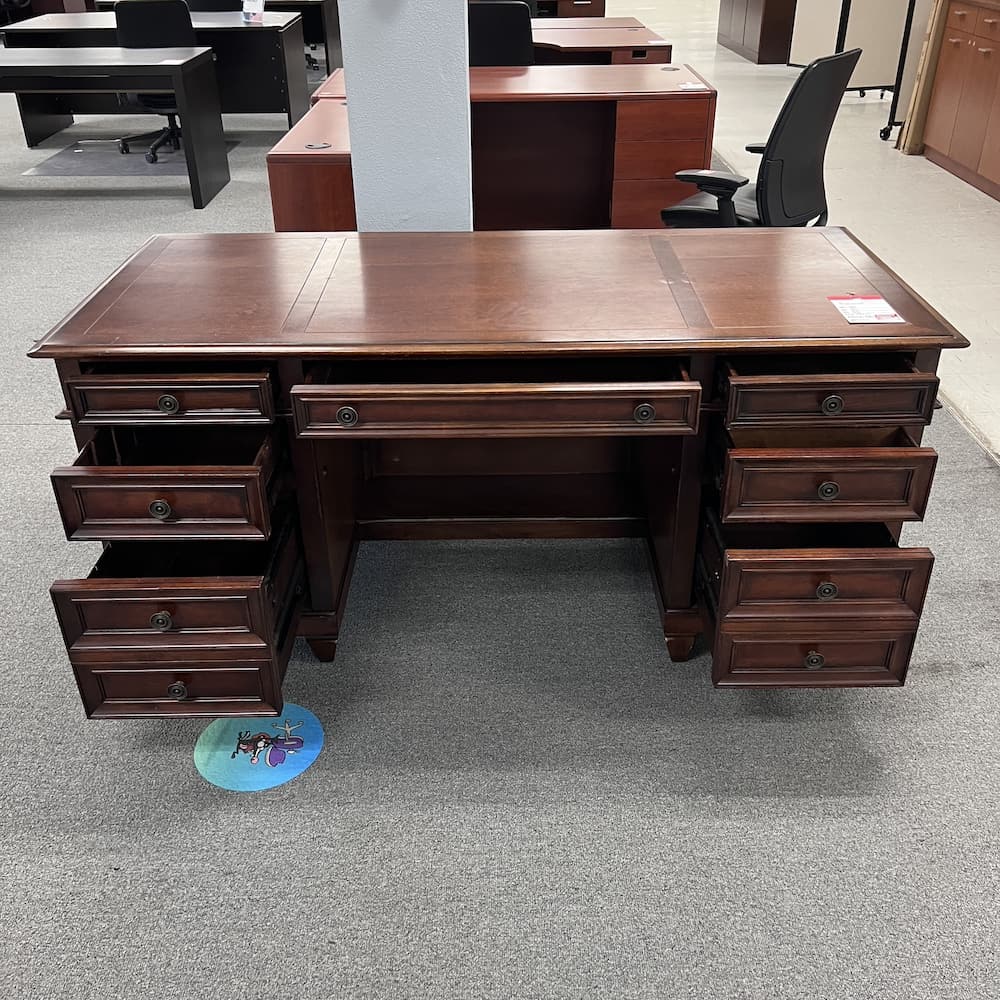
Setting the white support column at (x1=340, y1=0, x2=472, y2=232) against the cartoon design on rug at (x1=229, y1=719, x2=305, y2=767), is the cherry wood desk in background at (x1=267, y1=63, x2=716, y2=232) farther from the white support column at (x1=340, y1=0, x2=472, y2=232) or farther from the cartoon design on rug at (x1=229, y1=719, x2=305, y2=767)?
the cartoon design on rug at (x1=229, y1=719, x2=305, y2=767)

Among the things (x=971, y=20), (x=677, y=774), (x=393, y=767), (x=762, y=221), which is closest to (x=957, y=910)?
(x=677, y=774)

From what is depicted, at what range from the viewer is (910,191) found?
515cm

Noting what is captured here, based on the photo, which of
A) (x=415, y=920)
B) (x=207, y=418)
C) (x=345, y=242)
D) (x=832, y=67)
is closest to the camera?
(x=415, y=920)

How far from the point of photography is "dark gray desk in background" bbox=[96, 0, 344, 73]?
22.5 ft

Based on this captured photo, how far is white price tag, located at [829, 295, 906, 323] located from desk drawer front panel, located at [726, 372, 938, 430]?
0.37 ft

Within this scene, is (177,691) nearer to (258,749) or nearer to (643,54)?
(258,749)

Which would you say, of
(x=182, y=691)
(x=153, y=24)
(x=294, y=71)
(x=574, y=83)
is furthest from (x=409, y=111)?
(x=294, y=71)

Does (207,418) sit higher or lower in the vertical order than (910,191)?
higher

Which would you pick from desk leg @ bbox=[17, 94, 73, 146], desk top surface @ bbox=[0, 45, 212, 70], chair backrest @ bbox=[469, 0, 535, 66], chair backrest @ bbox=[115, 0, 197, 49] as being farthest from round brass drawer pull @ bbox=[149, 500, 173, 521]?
desk leg @ bbox=[17, 94, 73, 146]

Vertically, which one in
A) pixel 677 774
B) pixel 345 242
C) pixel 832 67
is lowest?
pixel 677 774

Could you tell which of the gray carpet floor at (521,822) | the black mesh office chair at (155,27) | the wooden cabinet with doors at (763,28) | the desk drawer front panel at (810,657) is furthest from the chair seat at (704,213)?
the wooden cabinet with doors at (763,28)

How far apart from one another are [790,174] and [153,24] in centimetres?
403

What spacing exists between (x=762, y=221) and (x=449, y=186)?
1174 mm

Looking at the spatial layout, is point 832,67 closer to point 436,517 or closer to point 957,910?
point 436,517
